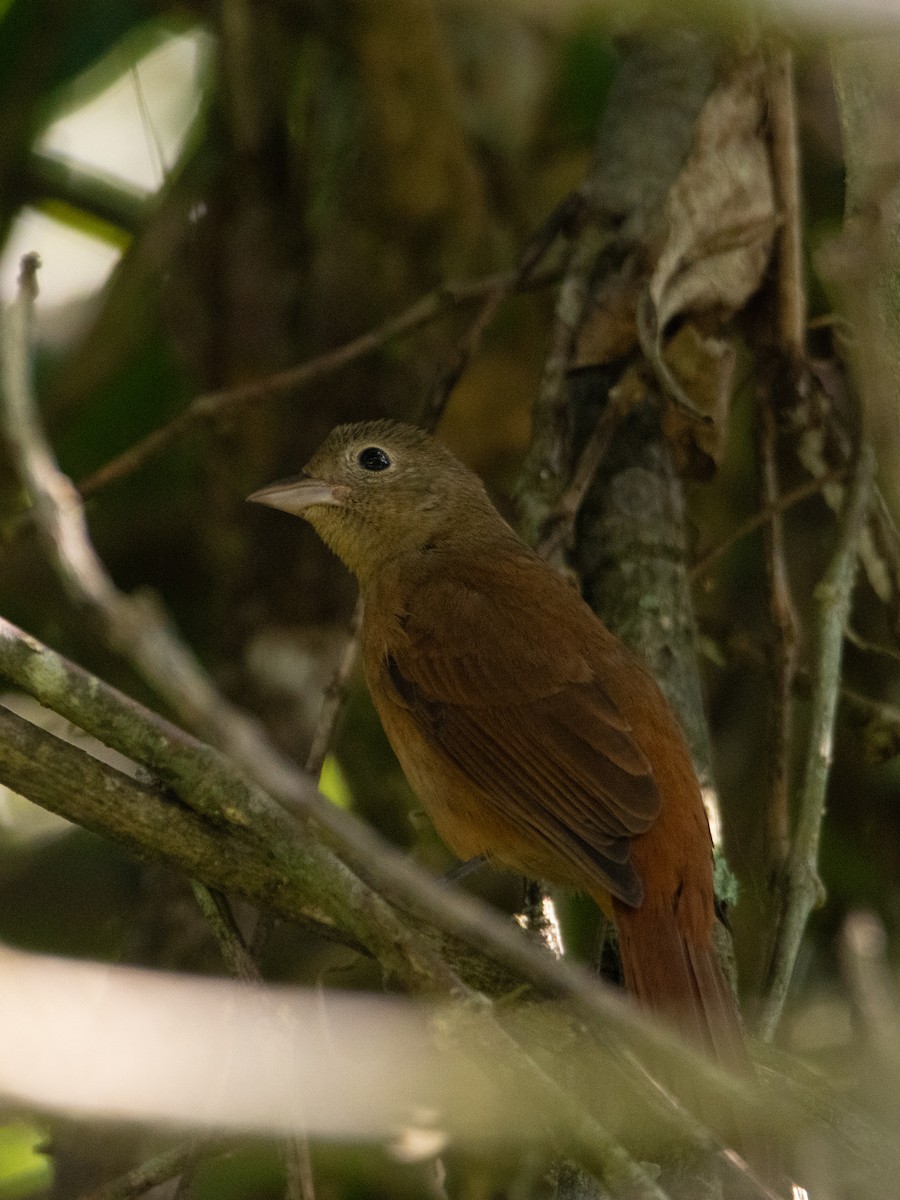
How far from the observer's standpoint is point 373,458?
4.25 metres

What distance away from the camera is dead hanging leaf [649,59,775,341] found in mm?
3719

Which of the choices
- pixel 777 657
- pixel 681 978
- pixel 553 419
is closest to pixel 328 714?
pixel 681 978

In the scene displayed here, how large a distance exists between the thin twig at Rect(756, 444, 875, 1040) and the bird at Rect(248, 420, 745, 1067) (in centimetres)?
11

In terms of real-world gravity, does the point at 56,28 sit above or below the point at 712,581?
above

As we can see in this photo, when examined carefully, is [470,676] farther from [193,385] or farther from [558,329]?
[193,385]

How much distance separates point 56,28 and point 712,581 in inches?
100.0

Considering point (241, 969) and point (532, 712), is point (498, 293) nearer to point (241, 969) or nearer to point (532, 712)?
point (532, 712)

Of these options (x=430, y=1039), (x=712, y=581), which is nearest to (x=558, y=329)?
(x=712, y=581)

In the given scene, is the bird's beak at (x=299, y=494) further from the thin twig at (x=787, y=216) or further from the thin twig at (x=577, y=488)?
the thin twig at (x=787, y=216)

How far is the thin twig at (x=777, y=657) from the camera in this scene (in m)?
3.32

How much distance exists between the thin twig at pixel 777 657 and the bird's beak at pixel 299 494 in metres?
1.17

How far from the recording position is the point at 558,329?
3.81 meters

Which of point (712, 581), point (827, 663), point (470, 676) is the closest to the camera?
point (827, 663)

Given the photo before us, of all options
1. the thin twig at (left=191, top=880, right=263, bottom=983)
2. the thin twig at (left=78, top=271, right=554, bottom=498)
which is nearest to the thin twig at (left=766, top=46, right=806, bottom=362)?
the thin twig at (left=78, top=271, right=554, bottom=498)
